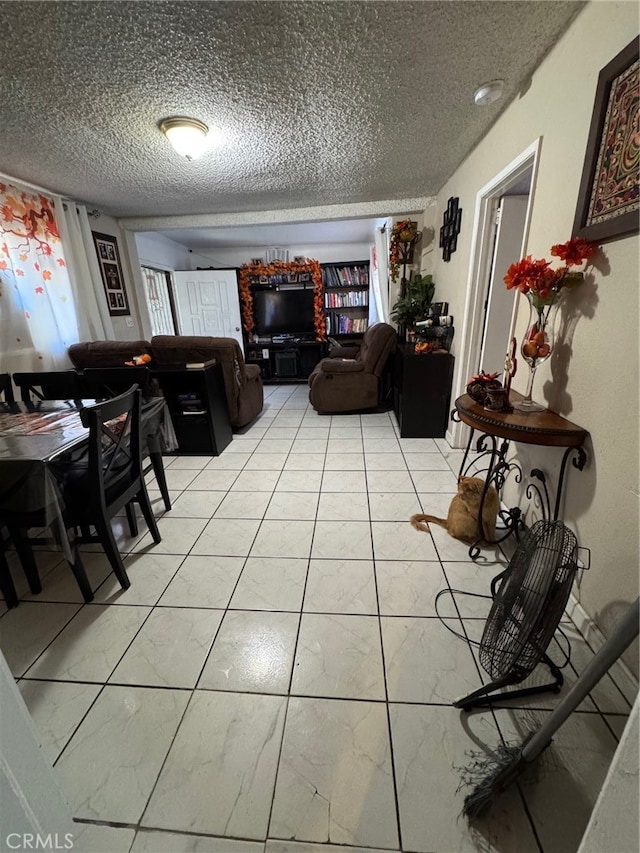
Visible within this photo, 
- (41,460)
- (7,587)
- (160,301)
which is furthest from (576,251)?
(160,301)

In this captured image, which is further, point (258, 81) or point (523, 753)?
point (258, 81)

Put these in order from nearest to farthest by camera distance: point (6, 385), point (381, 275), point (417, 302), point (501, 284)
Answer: point (6, 385), point (501, 284), point (417, 302), point (381, 275)

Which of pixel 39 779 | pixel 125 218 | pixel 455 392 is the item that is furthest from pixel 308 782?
pixel 125 218

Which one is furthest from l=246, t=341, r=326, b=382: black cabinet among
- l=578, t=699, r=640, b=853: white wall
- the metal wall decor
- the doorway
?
l=578, t=699, r=640, b=853: white wall

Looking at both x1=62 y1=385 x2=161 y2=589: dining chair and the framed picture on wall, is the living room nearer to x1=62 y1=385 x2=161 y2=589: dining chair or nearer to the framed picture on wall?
x1=62 y1=385 x2=161 y2=589: dining chair

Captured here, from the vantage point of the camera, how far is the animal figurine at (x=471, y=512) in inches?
66.9

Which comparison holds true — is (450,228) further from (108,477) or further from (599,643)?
(108,477)

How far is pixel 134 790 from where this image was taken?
89 cm

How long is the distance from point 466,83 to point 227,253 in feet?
16.4

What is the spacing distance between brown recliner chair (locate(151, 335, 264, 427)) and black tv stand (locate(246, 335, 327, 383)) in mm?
2304

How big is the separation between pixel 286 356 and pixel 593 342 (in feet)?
15.6

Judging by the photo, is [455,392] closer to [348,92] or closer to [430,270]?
[430,270]

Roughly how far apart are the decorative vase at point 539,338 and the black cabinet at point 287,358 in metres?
4.32

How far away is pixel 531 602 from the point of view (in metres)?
0.86
